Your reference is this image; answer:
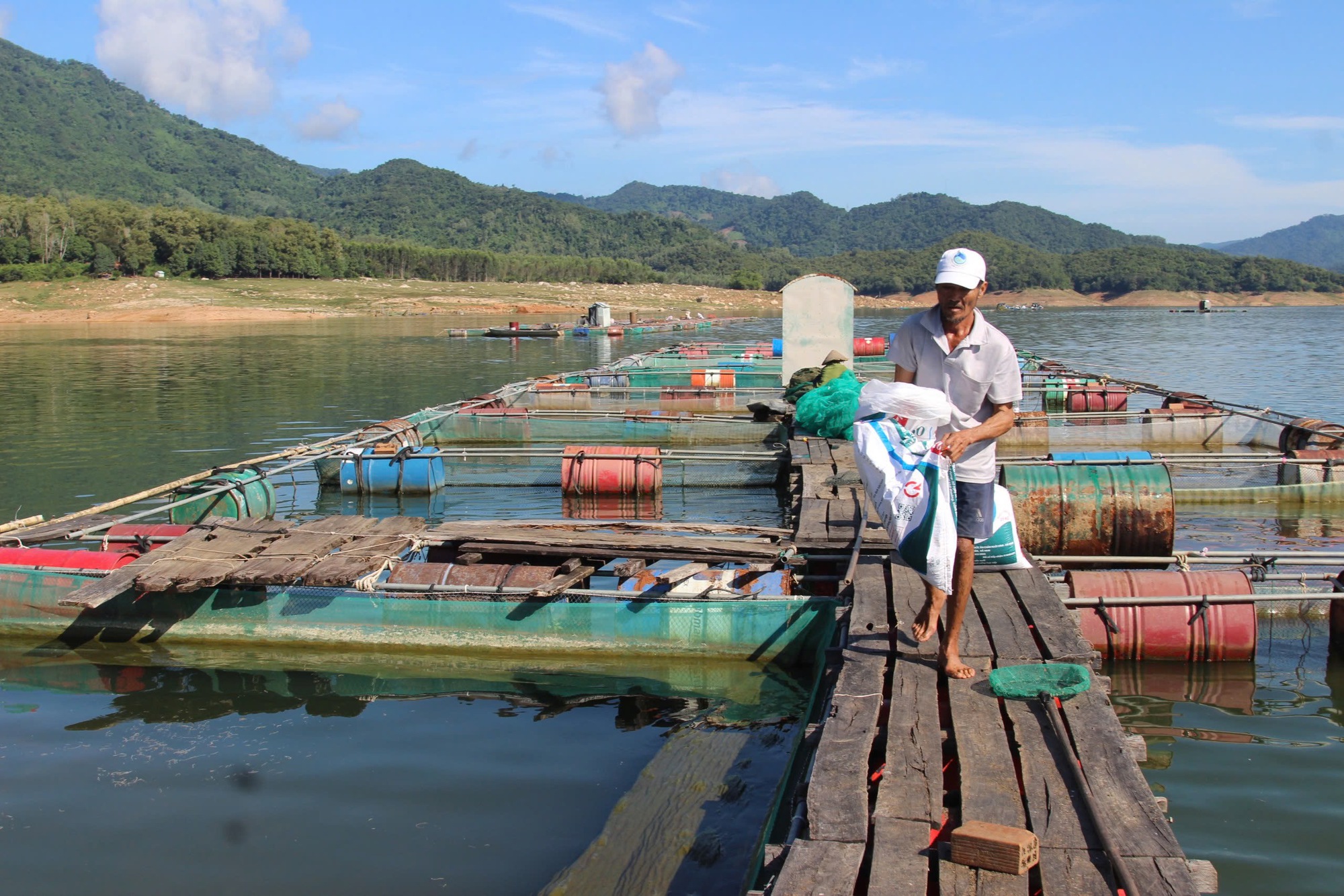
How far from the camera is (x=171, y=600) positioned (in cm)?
895

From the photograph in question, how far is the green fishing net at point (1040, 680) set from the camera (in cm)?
510

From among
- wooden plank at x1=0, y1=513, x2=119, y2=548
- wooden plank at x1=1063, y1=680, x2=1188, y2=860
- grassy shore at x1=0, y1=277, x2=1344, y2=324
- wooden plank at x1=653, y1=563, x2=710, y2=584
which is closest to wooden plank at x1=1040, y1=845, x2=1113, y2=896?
wooden plank at x1=1063, y1=680, x2=1188, y2=860

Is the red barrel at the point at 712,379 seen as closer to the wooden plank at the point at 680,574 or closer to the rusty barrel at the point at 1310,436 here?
the rusty barrel at the point at 1310,436

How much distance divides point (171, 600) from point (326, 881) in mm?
4336

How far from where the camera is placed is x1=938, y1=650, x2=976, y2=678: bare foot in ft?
17.6

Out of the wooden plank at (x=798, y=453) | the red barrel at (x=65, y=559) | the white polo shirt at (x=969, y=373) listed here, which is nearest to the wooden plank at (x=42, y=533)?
the red barrel at (x=65, y=559)

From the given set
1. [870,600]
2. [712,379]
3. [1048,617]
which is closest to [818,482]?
[870,600]

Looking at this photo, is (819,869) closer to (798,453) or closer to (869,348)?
(798,453)

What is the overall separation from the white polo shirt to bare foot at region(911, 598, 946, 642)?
0.75 meters

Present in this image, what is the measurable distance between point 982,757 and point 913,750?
11.8 inches

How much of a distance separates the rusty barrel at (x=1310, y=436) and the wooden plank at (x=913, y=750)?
1249 centimetres

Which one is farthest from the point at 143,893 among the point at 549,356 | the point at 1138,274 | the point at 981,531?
the point at 1138,274

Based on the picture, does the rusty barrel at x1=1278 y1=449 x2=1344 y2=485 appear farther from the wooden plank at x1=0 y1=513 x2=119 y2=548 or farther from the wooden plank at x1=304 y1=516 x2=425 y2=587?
the wooden plank at x1=0 y1=513 x2=119 y2=548

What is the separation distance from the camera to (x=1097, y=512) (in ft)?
32.8
